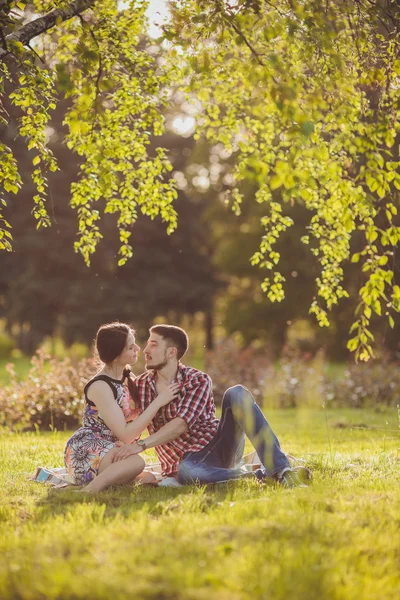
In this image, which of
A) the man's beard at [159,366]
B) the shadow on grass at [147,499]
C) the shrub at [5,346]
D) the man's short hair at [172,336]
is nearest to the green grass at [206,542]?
the shadow on grass at [147,499]

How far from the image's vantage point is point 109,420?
5516 millimetres

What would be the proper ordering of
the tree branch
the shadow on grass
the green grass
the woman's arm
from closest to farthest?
the green grass, the shadow on grass, the tree branch, the woman's arm

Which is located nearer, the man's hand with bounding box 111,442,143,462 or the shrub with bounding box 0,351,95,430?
the man's hand with bounding box 111,442,143,462

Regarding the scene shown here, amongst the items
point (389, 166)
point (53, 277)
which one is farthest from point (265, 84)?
point (53, 277)

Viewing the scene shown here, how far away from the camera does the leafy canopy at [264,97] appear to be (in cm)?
427

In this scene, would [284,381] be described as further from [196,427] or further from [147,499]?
[147,499]

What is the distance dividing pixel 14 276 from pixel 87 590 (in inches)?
1045

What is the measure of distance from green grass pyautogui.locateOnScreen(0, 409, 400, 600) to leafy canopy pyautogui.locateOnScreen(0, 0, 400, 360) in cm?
119

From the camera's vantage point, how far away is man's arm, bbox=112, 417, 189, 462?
18.1ft

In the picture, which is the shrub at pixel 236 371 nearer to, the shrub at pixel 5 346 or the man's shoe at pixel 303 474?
the man's shoe at pixel 303 474

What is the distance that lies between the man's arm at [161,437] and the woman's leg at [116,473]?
0.16 feet

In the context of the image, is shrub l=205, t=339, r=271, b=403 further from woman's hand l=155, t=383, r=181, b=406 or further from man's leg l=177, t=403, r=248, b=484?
woman's hand l=155, t=383, r=181, b=406

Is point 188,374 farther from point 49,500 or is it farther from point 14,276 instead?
point 14,276

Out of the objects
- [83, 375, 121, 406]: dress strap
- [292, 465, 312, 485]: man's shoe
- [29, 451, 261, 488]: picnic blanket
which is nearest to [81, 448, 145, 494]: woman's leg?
[29, 451, 261, 488]: picnic blanket
